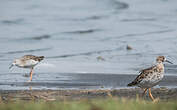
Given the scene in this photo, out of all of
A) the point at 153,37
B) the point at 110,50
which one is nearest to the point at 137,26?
the point at 153,37

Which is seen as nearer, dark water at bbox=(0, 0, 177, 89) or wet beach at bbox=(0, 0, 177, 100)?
wet beach at bbox=(0, 0, 177, 100)

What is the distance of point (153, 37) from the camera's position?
21844mm

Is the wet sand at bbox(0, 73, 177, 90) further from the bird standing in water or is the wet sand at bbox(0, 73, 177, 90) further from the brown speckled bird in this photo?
the brown speckled bird

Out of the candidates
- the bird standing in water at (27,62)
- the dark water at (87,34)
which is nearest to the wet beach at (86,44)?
the dark water at (87,34)

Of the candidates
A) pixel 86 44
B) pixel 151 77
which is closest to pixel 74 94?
pixel 151 77

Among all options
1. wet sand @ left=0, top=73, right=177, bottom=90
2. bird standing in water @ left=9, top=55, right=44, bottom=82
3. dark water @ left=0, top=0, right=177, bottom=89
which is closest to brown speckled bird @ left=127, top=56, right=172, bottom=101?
wet sand @ left=0, top=73, right=177, bottom=90

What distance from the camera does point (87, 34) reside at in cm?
2391

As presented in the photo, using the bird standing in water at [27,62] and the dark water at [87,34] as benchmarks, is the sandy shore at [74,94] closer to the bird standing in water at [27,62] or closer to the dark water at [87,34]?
the dark water at [87,34]

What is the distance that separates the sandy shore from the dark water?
2.22m

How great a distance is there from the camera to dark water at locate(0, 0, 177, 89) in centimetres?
1619

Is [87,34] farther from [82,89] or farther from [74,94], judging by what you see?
[74,94]

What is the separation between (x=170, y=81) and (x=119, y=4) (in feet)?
71.5

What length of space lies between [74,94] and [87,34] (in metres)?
12.7

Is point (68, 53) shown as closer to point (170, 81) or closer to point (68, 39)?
point (68, 39)
